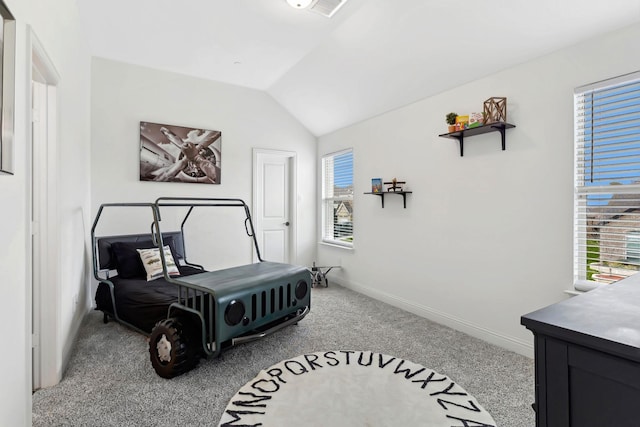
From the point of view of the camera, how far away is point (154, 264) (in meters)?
3.44

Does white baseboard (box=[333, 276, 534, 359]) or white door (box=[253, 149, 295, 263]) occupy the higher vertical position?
white door (box=[253, 149, 295, 263])

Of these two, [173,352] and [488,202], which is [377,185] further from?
[173,352]

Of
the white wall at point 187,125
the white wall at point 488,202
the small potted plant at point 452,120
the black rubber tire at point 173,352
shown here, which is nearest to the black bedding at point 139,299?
the black rubber tire at point 173,352

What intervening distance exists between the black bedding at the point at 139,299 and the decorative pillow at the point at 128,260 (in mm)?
91

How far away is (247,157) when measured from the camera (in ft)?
15.7

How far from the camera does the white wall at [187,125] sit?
3.84m

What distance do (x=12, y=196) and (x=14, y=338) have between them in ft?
Answer: 1.95

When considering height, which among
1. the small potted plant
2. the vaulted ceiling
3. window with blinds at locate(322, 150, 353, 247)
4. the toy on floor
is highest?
the vaulted ceiling

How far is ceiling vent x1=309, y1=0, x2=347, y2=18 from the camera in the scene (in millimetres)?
A: 2729

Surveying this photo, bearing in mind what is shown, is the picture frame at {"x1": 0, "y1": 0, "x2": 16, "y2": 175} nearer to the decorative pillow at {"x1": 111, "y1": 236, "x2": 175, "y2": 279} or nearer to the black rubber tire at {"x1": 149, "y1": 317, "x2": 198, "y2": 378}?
the black rubber tire at {"x1": 149, "y1": 317, "x2": 198, "y2": 378}

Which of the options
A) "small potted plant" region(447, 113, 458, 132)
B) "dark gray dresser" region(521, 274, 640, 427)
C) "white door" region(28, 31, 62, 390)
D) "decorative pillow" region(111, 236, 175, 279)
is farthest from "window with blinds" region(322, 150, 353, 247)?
"dark gray dresser" region(521, 274, 640, 427)

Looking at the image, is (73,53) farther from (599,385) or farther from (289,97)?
(599,385)

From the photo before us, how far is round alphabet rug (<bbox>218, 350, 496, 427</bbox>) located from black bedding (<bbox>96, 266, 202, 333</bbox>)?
43.4 inches

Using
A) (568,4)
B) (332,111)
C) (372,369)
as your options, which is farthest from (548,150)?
(332,111)
